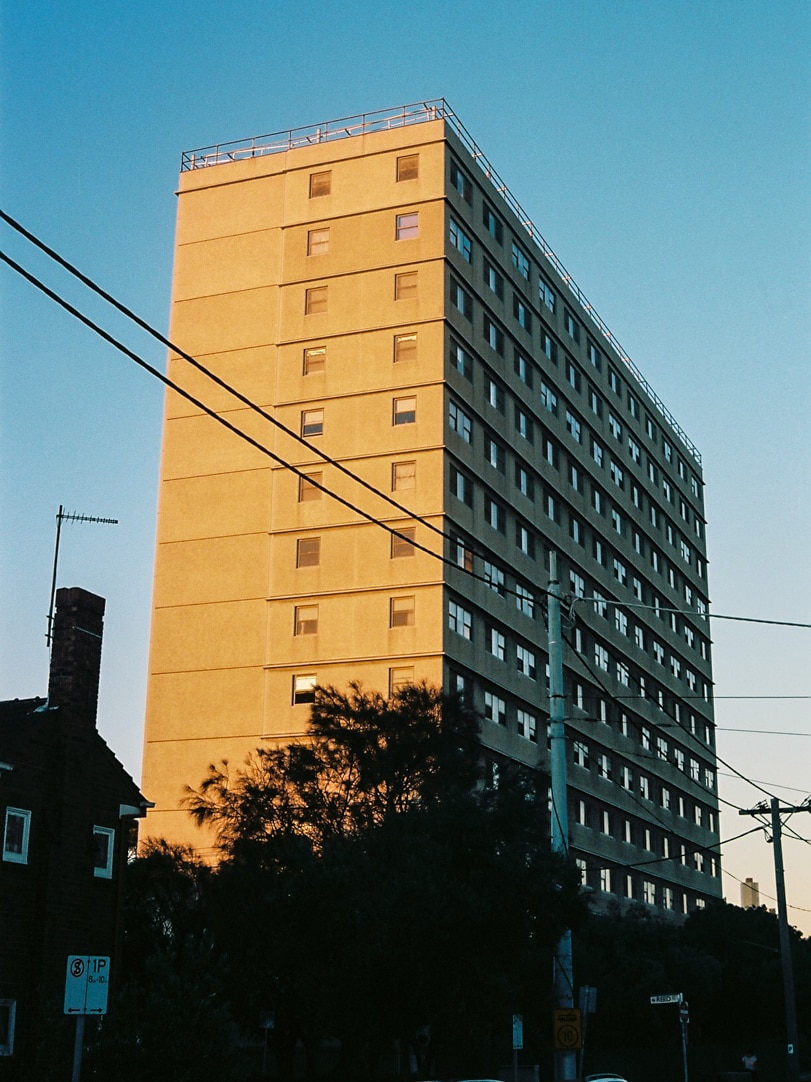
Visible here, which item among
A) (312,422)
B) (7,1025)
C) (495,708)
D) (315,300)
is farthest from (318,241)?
(7,1025)

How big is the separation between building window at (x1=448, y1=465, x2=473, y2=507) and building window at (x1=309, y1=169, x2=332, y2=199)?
1594 cm

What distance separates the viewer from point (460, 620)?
6259cm

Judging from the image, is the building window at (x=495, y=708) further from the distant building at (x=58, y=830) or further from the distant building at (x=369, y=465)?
the distant building at (x=58, y=830)

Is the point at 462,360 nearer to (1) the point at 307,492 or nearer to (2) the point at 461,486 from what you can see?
(2) the point at 461,486

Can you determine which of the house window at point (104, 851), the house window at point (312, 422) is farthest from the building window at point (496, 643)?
the house window at point (104, 851)

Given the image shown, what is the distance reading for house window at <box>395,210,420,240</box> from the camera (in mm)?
66812

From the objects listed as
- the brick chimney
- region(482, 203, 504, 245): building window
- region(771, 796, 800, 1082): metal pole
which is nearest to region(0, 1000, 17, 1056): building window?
the brick chimney

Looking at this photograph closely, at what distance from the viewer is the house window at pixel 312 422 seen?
214 feet

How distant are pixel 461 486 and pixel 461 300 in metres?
9.25

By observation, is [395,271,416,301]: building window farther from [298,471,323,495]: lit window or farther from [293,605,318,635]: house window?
[293,605,318,635]: house window

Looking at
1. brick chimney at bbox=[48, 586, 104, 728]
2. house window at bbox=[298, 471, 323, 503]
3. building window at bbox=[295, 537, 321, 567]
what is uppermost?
house window at bbox=[298, 471, 323, 503]

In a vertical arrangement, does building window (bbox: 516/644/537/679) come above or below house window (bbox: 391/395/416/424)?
below

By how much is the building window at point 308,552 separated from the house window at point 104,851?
31475 mm

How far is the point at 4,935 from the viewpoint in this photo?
94.6 ft
